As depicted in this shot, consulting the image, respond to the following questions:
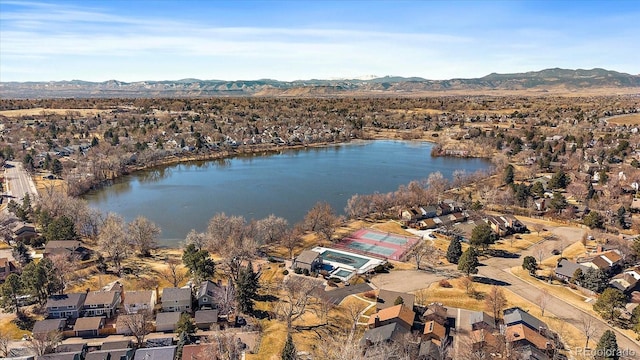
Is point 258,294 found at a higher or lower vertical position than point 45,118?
lower

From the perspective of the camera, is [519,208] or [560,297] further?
[519,208]

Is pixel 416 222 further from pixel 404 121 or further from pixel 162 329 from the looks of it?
pixel 404 121

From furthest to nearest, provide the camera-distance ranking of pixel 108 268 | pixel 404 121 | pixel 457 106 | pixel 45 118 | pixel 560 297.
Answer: pixel 457 106 < pixel 404 121 < pixel 45 118 < pixel 108 268 < pixel 560 297

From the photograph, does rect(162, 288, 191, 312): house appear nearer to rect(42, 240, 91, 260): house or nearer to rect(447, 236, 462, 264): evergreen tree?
rect(42, 240, 91, 260): house

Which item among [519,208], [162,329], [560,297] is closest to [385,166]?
[519,208]

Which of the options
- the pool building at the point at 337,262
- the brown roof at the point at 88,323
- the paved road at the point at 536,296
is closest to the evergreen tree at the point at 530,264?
the paved road at the point at 536,296

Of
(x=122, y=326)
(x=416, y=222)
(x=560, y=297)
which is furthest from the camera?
(x=416, y=222)

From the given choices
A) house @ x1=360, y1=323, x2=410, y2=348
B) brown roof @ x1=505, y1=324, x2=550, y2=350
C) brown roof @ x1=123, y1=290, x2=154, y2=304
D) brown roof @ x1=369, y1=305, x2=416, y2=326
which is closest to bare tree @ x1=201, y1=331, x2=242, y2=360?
brown roof @ x1=123, y1=290, x2=154, y2=304
